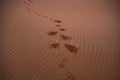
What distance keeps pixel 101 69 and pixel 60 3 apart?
1.34m

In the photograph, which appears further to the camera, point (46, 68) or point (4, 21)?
point (4, 21)

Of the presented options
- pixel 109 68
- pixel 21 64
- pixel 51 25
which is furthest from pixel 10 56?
pixel 109 68

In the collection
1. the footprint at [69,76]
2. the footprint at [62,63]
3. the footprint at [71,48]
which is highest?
the footprint at [71,48]

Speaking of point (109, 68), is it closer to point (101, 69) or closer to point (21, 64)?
point (101, 69)

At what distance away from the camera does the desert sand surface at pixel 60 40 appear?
1.57 m

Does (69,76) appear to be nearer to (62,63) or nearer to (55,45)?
(62,63)

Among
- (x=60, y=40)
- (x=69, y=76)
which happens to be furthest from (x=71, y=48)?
(x=69, y=76)

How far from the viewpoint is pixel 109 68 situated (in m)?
1.62

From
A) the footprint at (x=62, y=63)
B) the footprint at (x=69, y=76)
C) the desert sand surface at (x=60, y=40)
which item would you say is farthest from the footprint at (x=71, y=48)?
the footprint at (x=69, y=76)

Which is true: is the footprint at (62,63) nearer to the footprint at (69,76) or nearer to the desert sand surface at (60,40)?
the desert sand surface at (60,40)

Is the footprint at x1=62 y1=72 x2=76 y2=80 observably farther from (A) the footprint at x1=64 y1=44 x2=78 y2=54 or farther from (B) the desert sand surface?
(A) the footprint at x1=64 y1=44 x2=78 y2=54

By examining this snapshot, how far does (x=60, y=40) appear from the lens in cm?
187

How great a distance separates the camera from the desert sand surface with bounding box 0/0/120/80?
5.16 ft

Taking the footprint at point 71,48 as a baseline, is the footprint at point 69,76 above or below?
below
